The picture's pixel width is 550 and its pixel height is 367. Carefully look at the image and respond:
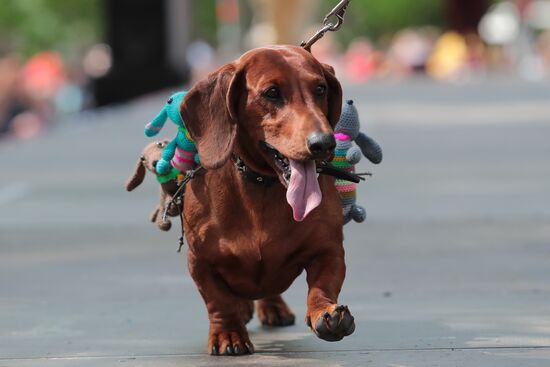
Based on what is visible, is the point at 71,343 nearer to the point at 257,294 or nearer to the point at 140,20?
the point at 257,294

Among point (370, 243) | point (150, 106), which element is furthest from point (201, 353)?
point (150, 106)

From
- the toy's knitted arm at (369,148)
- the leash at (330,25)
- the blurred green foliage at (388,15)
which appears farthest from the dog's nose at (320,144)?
the blurred green foliage at (388,15)

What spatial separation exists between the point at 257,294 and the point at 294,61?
0.91 m

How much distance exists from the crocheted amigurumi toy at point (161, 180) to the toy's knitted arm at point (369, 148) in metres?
0.75

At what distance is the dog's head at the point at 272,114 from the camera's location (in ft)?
18.2

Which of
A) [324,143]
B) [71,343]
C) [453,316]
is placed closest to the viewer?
[324,143]

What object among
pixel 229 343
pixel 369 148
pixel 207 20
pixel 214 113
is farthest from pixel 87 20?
pixel 214 113

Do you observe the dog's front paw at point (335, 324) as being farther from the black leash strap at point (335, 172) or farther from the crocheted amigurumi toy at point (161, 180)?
the crocheted amigurumi toy at point (161, 180)

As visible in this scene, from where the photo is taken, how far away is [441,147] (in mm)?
16891

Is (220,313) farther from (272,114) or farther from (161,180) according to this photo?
(272,114)

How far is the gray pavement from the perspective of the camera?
6.35 metres

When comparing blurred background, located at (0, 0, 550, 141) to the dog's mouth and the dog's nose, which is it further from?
the dog's nose

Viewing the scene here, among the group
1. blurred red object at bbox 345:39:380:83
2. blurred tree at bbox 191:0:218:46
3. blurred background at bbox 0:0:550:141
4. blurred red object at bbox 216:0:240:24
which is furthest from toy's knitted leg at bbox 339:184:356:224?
blurred tree at bbox 191:0:218:46

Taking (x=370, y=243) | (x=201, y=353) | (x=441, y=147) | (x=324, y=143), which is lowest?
(x=201, y=353)
